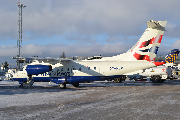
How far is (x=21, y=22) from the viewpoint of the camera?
48.8m

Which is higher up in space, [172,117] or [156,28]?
→ [156,28]

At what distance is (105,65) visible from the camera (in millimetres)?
22000

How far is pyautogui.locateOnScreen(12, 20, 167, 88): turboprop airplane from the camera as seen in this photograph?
2112 centimetres

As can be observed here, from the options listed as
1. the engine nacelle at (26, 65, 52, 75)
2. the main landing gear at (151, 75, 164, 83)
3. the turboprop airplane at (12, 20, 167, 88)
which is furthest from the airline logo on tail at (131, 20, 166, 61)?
the main landing gear at (151, 75, 164, 83)

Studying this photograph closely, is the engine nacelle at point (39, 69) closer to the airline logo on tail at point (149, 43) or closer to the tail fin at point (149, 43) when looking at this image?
the tail fin at point (149, 43)

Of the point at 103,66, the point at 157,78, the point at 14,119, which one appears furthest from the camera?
the point at 157,78

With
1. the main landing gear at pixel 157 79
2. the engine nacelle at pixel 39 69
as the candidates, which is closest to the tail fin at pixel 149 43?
the engine nacelle at pixel 39 69

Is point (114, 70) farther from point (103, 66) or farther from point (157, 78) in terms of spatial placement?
point (157, 78)

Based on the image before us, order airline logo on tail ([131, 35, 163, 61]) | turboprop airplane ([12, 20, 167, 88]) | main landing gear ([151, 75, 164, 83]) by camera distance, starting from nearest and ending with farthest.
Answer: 1. turboprop airplane ([12, 20, 167, 88])
2. airline logo on tail ([131, 35, 163, 61])
3. main landing gear ([151, 75, 164, 83])

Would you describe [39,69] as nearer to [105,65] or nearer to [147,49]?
[105,65]

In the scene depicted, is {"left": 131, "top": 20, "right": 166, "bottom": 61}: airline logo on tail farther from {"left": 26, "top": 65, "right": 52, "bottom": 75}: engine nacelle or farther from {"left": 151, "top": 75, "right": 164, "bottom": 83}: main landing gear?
{"left": 151, "top": 75, "right": 164, "bottom": 83}: main landing gear

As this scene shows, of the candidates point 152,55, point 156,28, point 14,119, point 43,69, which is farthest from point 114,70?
point 14,119

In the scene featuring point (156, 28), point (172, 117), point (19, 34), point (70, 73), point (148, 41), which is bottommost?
point (172, 117)

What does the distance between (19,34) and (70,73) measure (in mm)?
33963
